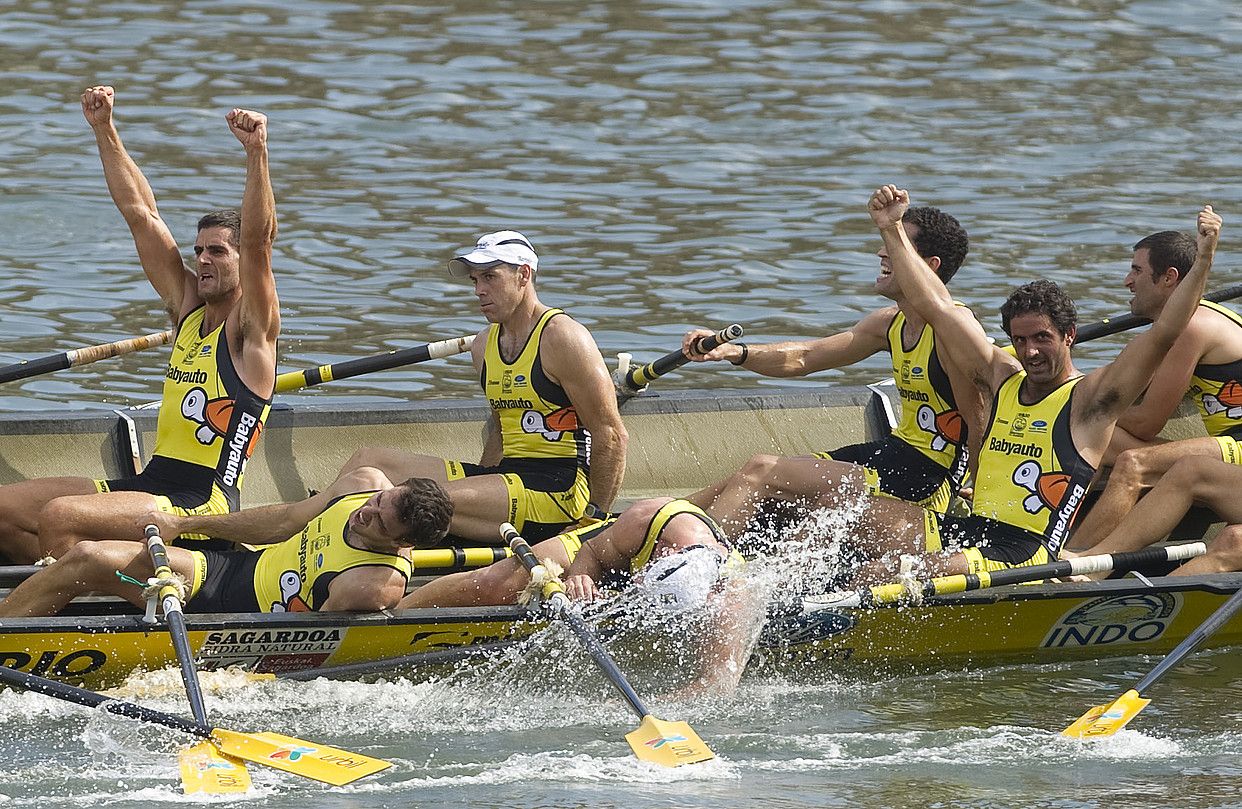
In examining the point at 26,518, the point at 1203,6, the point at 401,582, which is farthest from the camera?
the point at 1203,6

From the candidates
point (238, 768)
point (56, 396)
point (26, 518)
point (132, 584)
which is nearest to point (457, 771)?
point (238, 768)

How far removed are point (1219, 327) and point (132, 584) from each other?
4.92 meters

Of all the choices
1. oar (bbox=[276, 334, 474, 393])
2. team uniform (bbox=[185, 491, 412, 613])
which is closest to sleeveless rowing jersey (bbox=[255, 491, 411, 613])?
team uniform (bbox=[185, 491, 412, 613])

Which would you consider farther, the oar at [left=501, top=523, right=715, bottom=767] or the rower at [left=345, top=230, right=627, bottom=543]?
the rower at [left=345, top=230, right=627, bottom=543]

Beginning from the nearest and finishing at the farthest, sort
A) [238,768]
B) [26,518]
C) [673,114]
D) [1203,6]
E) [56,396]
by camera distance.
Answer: [238,768] < [26,518] < [56,396] < [673,114] < [1203,6]

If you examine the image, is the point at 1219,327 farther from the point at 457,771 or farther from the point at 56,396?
the point at 56,396

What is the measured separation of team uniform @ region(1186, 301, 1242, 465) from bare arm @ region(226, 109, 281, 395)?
4.22 meters

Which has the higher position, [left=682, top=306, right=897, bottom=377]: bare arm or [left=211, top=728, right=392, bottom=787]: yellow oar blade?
[left=682, top=306, right=897, bottom=377]: bare arm

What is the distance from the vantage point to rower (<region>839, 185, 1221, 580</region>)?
8.02m

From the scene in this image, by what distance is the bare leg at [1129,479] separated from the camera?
8836mm

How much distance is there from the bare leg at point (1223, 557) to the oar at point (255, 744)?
368 cm

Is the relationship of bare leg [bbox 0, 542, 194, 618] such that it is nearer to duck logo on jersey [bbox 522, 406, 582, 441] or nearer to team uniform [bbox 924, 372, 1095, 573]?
duck logo on jersey [bbox 522, 406, 582, 441]

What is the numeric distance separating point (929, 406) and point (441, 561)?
2444mm

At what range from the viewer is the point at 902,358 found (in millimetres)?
8969
